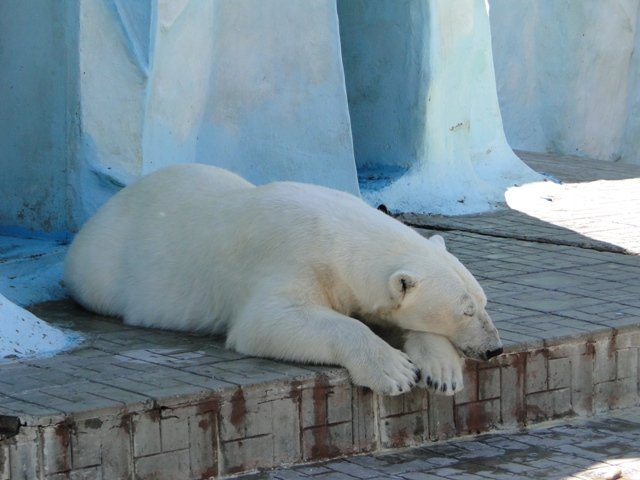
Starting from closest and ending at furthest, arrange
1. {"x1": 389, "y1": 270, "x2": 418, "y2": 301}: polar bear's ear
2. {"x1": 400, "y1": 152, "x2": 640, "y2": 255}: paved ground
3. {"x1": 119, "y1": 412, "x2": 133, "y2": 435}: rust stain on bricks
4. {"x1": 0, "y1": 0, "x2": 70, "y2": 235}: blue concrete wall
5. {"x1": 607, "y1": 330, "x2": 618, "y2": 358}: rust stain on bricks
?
{"x1": 119, "y1": 412, "x2": 133, "y2": 435}: rust stain on bricks → {"x1": 389, "y1": 270, "x2": 418, "y2": 301}: polar bear's ear → {"x1": 607, "y1": 330, "x2": 618, "y2": 358}: rust stain on bricks → {"x1": 0, "y1": 0, "x2": 70, "y2": 235}: blue concrete wall → {"x1": 400, "y1": 152, "x2": 640, "y2": 255}: paved ground

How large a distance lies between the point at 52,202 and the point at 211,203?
1460 mm

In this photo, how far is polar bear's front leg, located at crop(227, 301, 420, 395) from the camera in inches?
165

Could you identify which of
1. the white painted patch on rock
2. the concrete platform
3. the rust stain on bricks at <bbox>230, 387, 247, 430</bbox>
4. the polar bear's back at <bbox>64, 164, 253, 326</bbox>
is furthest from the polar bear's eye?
the white painted patch on rock

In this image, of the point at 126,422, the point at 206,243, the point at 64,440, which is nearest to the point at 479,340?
the point at 206,243

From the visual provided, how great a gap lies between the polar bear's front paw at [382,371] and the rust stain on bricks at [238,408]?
40cm

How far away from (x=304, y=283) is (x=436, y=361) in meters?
0.51

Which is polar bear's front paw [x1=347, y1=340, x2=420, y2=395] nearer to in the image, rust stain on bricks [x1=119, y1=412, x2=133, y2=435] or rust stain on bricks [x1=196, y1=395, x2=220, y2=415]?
rust stain on bricks [x1=196, y1=395, x2=220, y2=415]

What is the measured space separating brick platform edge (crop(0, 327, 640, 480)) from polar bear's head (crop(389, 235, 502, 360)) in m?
0.22

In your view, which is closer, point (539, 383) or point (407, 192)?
point (539, 383)

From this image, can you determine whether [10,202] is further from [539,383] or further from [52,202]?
[539,383]

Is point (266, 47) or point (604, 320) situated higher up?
point (266, 47)

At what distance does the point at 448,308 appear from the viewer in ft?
14.3

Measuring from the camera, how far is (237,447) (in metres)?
4.01

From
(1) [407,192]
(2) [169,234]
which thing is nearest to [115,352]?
(2) [169,234]
